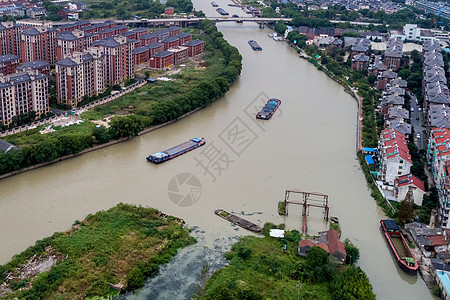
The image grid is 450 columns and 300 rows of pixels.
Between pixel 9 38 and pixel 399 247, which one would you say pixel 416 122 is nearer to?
pixel 399 247

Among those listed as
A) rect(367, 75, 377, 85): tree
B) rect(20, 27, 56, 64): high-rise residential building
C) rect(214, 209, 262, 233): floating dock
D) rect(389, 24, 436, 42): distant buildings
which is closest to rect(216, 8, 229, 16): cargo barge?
rect(389, 24, 436, 42): distant buildings

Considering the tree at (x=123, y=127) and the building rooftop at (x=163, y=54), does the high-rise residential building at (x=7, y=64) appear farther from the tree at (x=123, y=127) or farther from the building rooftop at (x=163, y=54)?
the tree at (x=123, y=127)

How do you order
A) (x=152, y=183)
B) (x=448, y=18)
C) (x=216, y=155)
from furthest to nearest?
1. (x=448, y=18)
2. (x=216, y=155)
3. (x=152, y=183)

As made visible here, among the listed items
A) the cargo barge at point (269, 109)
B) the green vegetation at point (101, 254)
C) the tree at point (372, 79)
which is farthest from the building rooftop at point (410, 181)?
the tree at point (372, 79)

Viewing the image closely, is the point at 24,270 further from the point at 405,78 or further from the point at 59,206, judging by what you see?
the point at 405,78

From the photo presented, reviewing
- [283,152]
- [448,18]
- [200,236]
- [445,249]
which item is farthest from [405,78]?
[448,18]

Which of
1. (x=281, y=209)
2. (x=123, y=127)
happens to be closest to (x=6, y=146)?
(x=123, y=127)

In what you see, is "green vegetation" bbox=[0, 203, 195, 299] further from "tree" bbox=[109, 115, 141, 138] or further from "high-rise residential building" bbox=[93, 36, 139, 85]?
"high-rise residential building" bbox=[93, 36, 139, 85]
